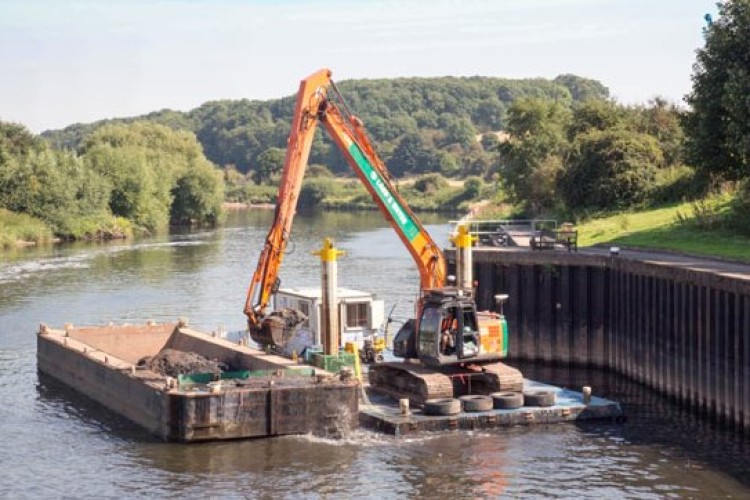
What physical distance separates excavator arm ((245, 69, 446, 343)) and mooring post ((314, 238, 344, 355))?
226 centimetres

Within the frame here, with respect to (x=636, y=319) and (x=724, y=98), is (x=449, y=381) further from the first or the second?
(x=724, y=98)

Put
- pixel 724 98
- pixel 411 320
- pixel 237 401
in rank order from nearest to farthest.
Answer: pixel 237 401, pixel 411 320, pixel 724 98

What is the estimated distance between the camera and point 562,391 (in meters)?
44.6

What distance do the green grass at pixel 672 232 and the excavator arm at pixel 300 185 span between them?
39.4 feet

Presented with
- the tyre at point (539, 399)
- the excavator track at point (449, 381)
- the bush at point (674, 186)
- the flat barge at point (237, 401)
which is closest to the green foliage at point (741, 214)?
the bush at point (674, 186)

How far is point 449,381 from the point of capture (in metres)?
41.9

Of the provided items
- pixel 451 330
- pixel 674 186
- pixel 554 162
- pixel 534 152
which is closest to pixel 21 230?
pixel 534 152

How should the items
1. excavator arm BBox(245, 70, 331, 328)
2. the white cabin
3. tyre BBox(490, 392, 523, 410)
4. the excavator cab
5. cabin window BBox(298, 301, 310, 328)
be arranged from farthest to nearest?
cabin window BBox(298, 301, 310, 328)
the white cabin
excavator arm BBox(245, 70, 331, 328)
the excavator cab
tyre BBox(490, 392, 523, 410)

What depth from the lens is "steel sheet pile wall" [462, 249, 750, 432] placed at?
4169 centimetres

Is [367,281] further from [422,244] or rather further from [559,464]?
[559,464]

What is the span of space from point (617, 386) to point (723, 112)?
13712 mm

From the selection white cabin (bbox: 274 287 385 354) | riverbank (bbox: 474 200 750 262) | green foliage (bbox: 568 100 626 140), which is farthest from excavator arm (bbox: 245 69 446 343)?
green foliage (bbox: 568 100 626 140)

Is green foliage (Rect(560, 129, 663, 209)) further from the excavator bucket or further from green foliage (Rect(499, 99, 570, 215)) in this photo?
the excavator bucket

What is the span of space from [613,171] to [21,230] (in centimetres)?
6181
